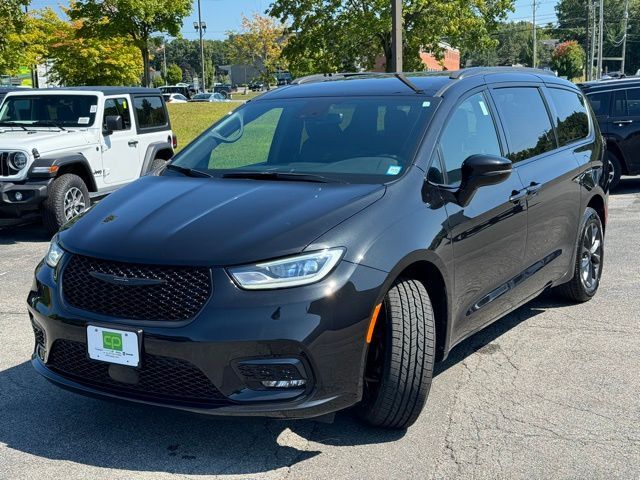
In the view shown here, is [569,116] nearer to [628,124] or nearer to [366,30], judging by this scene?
[628,124]

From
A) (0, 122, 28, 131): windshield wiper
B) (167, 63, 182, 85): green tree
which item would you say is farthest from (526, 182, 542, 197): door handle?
(167, 63, 182, 85): green tree

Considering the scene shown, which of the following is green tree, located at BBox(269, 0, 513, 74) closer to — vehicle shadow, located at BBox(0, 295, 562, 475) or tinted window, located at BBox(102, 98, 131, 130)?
tinted window, located at BBox(102, 98, 131, 130)

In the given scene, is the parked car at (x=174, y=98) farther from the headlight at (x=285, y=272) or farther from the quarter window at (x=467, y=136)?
the headlight at (x=285, y=272)

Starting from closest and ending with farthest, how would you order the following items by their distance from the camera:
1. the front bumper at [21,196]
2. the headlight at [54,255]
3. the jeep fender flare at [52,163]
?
the headlight at [54,255] < the front bumper at [21,196] < the jeep fender flare at [52,163]

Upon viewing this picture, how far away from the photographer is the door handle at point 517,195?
182 inches

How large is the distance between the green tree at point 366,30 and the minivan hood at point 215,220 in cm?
2003

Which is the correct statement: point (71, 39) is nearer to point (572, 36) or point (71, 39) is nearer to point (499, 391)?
point (499, 391)

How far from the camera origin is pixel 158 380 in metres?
3.37

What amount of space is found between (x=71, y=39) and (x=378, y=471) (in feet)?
100.0

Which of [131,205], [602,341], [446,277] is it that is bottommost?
[602,341]

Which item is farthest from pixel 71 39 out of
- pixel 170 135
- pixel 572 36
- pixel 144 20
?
pixel 572 36

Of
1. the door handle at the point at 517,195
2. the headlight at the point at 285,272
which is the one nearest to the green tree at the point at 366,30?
the door handle at the point at 517,195

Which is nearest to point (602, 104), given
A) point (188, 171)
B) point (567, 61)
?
point (188, 171)

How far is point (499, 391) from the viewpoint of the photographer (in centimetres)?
438
